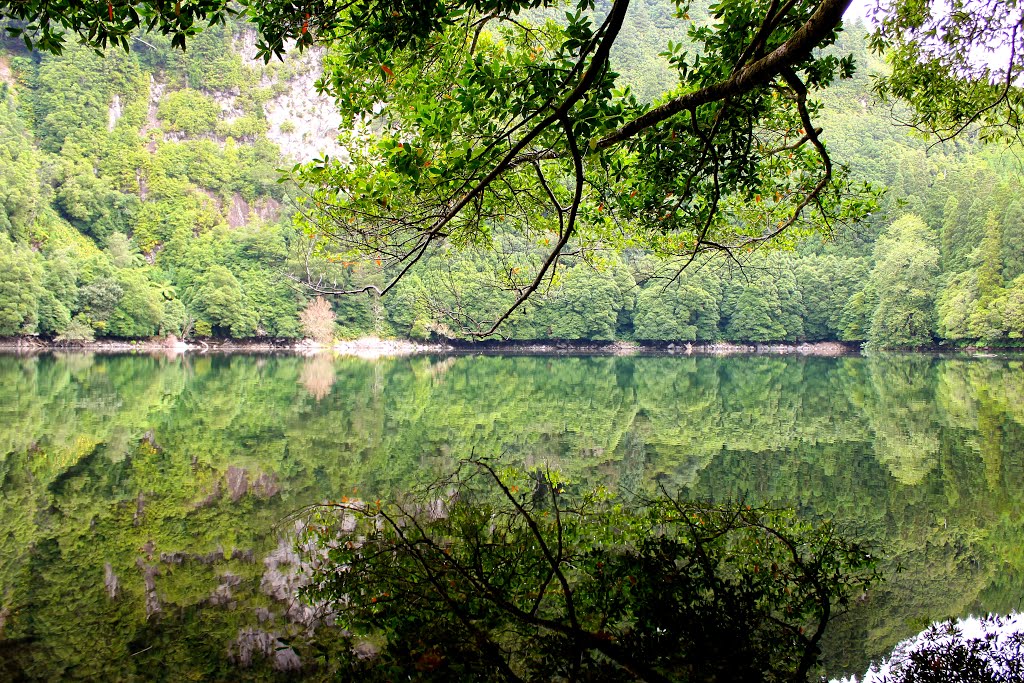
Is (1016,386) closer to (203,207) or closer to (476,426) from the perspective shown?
(476,426)

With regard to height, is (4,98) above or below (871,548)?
above

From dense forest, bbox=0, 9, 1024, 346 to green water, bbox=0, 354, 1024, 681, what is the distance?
84.8ft

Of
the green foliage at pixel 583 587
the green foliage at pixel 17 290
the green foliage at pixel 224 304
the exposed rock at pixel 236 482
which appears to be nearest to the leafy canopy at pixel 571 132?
the green foliage at pixel 583 587

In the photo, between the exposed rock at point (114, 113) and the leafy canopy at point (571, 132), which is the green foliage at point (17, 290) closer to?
the leafy canopy at point (571, 132)

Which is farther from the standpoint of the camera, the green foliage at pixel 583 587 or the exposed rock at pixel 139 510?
the exposed rock at pixel 139 510

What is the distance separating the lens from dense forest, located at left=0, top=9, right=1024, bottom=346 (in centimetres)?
6562

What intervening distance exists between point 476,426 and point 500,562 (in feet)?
34.9

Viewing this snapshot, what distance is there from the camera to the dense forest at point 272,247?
215 feet

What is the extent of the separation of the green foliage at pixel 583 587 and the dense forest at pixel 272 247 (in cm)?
3638

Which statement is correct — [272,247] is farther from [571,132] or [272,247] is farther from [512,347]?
A: [571,132]

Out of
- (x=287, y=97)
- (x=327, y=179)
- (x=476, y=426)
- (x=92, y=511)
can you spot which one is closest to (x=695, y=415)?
(x=476, y=426)

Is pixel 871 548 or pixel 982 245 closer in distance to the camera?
pixel 871 548

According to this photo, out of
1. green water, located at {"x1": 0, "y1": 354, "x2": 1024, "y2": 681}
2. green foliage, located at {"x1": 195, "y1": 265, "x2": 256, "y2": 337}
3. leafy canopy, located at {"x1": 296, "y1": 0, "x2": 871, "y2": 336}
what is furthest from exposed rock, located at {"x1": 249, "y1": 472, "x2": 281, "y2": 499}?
green foliage, located at {"x1": 195, "y1": 265, "x2": 256, "y2": 337}

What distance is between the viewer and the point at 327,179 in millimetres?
9539
